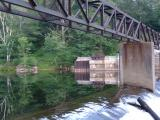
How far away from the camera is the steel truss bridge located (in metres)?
16.0

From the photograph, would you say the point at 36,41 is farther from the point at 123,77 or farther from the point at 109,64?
the point at 123,77

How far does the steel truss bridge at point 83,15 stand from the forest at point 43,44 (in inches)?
893

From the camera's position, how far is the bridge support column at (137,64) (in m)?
36.8

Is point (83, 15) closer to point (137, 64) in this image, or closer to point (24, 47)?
point (137, 64)

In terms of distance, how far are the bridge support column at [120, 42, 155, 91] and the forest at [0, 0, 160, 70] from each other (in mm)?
28607

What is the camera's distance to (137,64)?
3862 cm

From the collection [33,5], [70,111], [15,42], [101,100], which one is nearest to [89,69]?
[15,42]

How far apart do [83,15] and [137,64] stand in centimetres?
1903

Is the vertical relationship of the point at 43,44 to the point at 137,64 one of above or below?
above

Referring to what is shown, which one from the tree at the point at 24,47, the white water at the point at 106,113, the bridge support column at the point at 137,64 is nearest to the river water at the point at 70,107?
the white water at the point at 106,113

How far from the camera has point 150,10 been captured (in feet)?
269


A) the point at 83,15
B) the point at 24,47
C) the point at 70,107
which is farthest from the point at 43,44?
the point at 83,15

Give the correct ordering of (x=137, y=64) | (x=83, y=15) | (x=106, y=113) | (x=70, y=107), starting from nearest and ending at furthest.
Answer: (x=83, y=15) → (x=106, y=113) → (x=70, y=107) → (x=137, y=64)

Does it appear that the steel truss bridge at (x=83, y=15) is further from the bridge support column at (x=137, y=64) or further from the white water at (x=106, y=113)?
the white water at (x=106, y=113)
